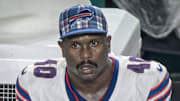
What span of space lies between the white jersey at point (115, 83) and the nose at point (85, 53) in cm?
19

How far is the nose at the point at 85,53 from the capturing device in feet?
3.74

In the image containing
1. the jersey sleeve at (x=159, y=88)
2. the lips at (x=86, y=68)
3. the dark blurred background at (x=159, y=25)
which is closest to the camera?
the lips at (x=86, y=68)

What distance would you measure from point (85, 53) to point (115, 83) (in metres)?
0.21

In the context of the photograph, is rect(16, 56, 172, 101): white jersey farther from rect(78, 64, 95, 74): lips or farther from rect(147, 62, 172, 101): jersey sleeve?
rect(78, 64, 95, 74): lips

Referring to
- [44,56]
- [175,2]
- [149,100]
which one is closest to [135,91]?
[149,100]

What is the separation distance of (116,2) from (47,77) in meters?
1.71

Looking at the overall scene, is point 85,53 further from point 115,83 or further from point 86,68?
point 115,83

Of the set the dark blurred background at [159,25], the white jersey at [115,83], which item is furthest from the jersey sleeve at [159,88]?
the dark blurred background at [159,25]

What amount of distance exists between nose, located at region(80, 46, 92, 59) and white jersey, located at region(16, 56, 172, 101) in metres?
0.19

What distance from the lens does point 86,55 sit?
1.14m

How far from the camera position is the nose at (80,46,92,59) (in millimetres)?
1139

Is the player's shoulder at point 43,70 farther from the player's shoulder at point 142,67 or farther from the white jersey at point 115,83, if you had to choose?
the player's shoulder at point 142,67

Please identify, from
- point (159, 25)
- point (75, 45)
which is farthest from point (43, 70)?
point (159, 25)

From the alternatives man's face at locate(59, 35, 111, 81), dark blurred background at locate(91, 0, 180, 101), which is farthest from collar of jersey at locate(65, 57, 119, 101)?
dark blurred background at locate(91, 0, 180, 101)
